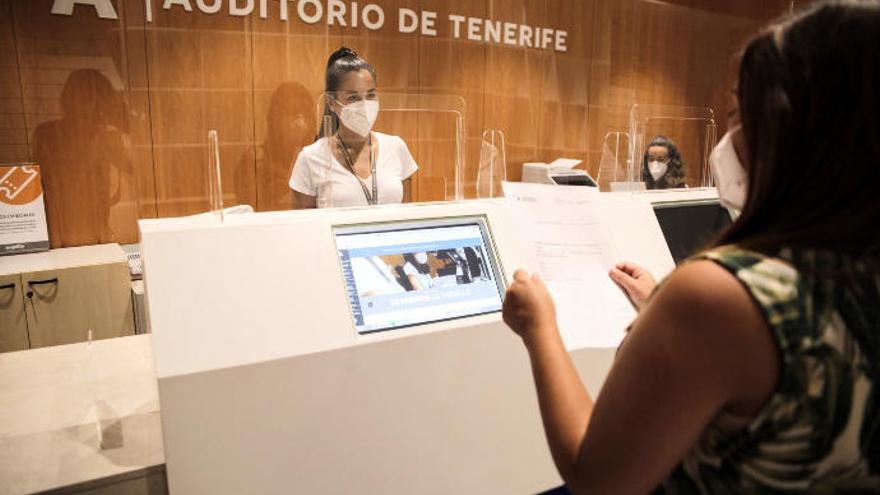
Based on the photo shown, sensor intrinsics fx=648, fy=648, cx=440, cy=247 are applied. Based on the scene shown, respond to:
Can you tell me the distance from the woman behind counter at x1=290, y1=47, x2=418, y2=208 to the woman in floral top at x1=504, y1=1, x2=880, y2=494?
1.01 metres

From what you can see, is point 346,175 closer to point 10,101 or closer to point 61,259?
point 61,259

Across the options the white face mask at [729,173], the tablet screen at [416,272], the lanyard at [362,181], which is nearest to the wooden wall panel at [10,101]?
the lanyard at [362,181]

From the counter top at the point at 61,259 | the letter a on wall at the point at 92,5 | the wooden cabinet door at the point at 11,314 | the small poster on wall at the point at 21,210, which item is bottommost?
Result: the wooden cabinet door at the point at 11,314

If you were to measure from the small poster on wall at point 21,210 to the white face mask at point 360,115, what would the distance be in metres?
2.49

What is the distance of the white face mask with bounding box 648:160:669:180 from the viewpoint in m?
2.09

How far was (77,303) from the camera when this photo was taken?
3201 millimetres

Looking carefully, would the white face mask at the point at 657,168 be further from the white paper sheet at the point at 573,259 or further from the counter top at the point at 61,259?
the counter top at the point at 61,259

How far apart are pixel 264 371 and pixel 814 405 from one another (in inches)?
34.0

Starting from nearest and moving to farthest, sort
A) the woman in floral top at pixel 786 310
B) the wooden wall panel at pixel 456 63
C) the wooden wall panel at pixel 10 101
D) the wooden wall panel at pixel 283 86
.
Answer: the woman in floral top at pixel 786 310
the wooden wall panel at pixel 10 101
the wooden wall panel at pixel 283 86
the wooden wall panel at pixel 456 63

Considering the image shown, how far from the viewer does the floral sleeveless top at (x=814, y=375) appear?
0.64m

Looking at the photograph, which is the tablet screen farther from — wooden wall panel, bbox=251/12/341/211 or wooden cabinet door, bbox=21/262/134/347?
wooden wall panel, bbox=251/12/341/211

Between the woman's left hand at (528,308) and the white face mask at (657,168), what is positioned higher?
the white face mask at (657,168)

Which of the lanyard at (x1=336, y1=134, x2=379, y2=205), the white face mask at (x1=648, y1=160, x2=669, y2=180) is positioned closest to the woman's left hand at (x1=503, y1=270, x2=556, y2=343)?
the lanyard at (x1=336, y1=134, x2=379, y2=205)

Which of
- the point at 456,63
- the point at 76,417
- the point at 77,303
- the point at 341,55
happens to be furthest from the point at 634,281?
the point at 456,63
